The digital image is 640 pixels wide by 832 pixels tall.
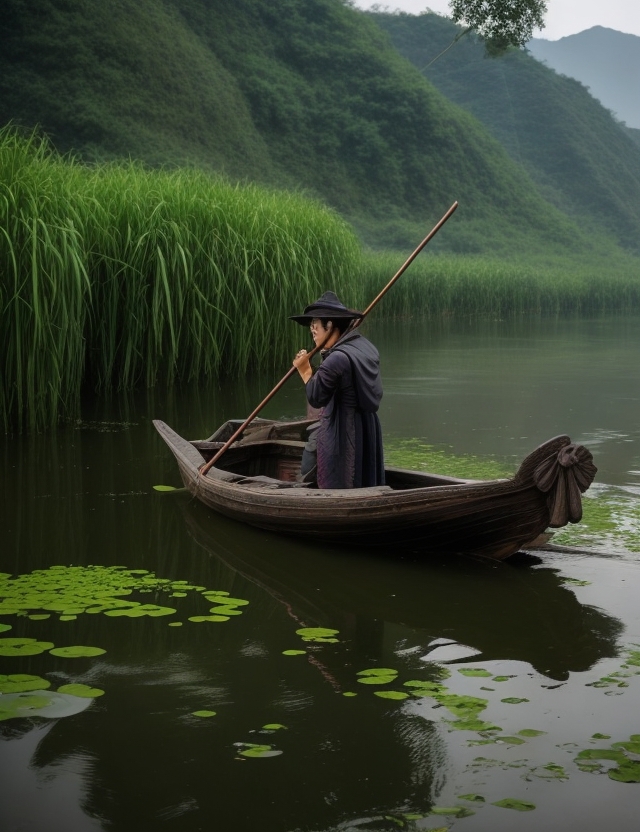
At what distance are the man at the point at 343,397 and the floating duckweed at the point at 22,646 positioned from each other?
210 centimetres

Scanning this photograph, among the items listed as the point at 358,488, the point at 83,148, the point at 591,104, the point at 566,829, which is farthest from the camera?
the point at 591,104

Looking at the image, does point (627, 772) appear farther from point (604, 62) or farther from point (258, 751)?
point (604, 62)

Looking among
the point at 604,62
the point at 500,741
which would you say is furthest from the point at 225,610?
the point at 604,62

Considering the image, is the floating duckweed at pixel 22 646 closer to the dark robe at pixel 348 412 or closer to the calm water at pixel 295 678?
the calm water at pixel 295 678

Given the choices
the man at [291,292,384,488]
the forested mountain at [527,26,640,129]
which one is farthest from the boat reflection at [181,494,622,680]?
the forested mountain at [527,26,640,129]

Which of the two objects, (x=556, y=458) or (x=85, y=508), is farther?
(x=85, y=508)

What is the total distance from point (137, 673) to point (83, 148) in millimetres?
42541

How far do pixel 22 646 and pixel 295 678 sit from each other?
3.69ft

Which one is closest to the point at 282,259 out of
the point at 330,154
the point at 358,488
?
the point at 358,488

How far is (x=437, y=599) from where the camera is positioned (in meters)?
4.95

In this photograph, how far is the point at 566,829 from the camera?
9.23ft

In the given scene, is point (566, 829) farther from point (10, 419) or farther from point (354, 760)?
point (10, 419)

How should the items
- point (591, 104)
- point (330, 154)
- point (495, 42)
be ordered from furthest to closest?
point (591, 104), point (330, 154), point (495, 42)

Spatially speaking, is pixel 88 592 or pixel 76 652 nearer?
pixel 76 652
